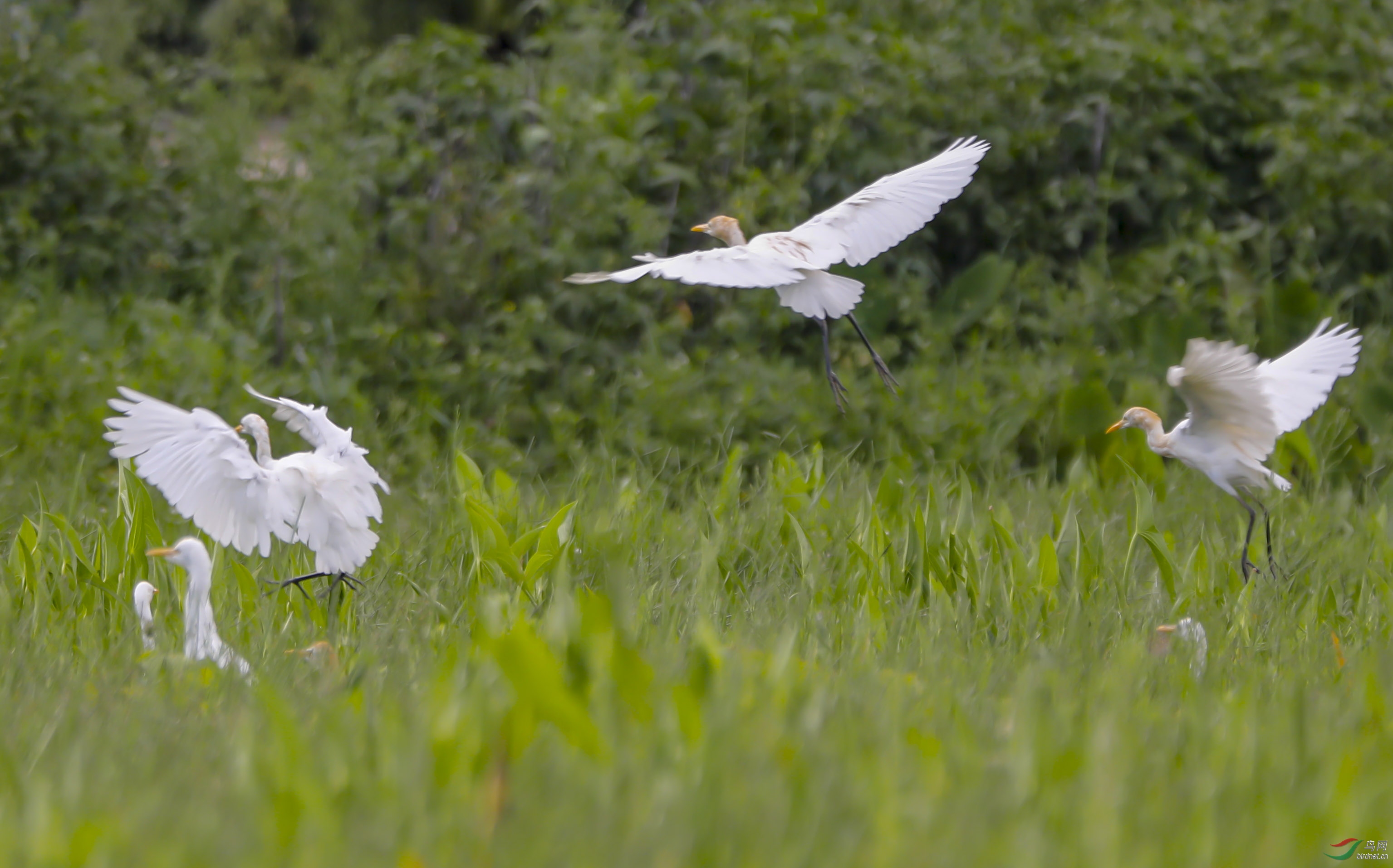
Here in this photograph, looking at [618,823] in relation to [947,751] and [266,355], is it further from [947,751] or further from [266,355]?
[266,355]

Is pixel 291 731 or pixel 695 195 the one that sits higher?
pixel 291 731

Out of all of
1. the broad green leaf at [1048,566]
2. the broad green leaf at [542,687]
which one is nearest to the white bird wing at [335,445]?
the broad green leaf at [542,687]

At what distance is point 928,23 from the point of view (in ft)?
23.7

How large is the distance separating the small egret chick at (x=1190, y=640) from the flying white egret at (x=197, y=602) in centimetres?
198

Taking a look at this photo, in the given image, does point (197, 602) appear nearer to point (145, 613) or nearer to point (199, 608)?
point (199, 608)

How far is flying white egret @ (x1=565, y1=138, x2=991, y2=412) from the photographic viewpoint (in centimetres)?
298

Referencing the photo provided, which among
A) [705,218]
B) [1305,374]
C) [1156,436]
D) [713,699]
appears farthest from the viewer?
[705,218]

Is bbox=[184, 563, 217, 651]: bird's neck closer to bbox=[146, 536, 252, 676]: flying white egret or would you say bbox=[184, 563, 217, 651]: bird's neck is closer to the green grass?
bbox=[146, 536, 252, 676]: flying white egret

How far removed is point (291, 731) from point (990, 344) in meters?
4.90

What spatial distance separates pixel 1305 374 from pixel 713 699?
2.36m

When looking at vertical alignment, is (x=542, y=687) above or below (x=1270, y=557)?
above

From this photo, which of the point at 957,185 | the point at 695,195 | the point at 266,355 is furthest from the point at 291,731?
the point at 695,195

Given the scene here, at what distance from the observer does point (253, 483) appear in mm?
3039

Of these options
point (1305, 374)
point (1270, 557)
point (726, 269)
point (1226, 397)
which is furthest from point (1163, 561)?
point (726, 269)
